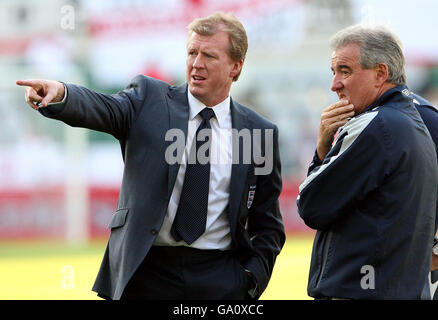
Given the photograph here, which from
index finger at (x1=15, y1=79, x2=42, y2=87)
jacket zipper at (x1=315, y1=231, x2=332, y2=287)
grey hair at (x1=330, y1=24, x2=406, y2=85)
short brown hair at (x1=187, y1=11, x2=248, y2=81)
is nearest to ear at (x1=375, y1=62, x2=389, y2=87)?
grey hair at (x1=330, y1=24, x2=406, y2=85)

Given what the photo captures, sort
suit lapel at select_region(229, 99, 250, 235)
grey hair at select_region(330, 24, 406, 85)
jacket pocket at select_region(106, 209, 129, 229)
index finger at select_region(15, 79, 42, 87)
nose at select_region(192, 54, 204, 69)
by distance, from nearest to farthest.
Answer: index finger at select_region(15, 79, 42, 87), grey hair at select_region(330, 24, 406, 85), jacket pocket at select_region(106, 209, 129, 229), suit lapel at select_region(229, 99, 250, 235), nose at select_region(192, 54, 204, 69)

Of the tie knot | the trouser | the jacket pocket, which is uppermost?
the tie knot

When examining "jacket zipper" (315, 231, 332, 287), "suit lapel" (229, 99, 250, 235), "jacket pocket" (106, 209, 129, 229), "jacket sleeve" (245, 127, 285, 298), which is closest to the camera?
"jacket zipper" (315, 231, 332, 287)

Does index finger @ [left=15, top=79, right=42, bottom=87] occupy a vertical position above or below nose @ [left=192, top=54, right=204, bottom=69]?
below

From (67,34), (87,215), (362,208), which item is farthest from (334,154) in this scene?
(67,34)

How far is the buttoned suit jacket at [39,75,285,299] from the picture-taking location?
13.3ft

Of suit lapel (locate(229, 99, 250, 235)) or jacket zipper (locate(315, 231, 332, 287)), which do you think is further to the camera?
suit lapel (locate(229, 99, 250, 235))

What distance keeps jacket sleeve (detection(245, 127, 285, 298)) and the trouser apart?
15.9 inches

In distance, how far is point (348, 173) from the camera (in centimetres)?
368

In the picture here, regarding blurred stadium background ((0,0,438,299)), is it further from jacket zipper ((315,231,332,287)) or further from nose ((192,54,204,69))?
jacket zipper ((315,231,332,287))

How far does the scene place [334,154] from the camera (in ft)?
12.4

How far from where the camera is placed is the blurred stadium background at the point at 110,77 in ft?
59.5

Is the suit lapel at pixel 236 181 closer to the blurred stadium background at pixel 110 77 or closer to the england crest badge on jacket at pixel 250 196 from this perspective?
the england crest badge on jacket at pixel 250 196

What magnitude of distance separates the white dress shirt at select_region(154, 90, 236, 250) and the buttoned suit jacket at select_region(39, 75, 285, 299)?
5 cm
